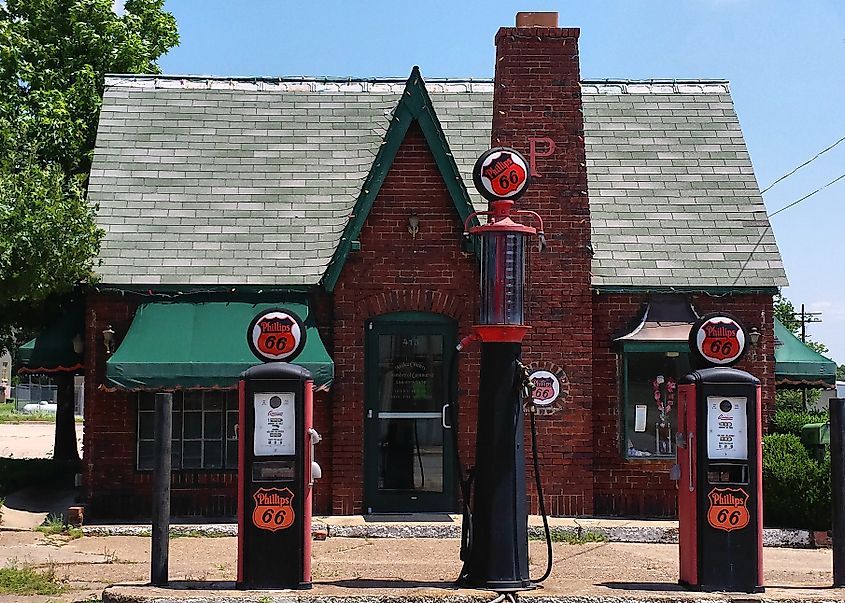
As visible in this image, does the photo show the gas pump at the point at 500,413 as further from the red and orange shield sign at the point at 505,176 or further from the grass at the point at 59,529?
the grass at the point at 59,529

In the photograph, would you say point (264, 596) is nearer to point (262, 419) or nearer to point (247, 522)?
point (247, 522)

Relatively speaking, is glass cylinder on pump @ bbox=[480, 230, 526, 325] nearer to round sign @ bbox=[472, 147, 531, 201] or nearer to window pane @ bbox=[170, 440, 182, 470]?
round sign @ bbox=[472, 147, 531, 201]

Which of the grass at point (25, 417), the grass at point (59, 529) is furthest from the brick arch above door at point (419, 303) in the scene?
the grass at point (25, 417)

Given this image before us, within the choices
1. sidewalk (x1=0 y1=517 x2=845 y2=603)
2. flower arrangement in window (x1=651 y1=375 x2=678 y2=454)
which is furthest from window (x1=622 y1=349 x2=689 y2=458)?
sidewalk (x1=0 y1=517 x2=845 y2=603)

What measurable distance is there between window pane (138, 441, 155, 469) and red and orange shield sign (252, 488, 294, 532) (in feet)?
16.5

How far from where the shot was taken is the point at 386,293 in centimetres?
1341

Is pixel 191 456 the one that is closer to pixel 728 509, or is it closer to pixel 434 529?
pixel 434 529

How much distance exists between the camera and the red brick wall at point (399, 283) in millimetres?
13297

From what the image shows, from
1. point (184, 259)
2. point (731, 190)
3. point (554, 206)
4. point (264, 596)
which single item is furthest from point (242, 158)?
point (264, 596)

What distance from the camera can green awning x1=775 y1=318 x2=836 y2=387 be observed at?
47.5 feet

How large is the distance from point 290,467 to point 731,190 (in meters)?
8.41

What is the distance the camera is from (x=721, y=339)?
920 cm

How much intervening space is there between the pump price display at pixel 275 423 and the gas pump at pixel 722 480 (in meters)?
3.21

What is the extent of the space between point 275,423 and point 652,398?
20.7ft
